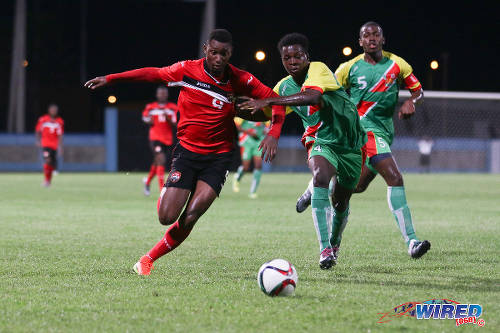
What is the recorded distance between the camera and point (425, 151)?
34688 millimetres

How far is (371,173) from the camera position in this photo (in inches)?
316

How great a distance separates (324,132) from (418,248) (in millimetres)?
1458

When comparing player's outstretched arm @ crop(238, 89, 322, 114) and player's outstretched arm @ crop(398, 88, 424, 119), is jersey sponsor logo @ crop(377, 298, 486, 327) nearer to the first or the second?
player's outstretched arm @ crop(238, 89, 322, 114)

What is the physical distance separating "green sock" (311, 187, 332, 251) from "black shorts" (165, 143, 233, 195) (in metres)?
0.86


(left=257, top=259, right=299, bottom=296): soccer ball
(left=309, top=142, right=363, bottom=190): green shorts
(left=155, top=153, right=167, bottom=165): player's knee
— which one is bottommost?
(left=155, top=153, right=167, bottom=165): player's knee

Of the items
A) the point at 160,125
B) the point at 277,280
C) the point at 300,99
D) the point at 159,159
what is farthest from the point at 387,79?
the point at 160,125

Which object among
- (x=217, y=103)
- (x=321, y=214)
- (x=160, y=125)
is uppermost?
(x=217, y=103)

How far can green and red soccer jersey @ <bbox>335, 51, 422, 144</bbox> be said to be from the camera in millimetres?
7816

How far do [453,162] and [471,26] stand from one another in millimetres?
8700

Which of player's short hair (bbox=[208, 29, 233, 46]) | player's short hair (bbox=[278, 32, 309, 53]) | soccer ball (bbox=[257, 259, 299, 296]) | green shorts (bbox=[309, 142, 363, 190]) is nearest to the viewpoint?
soccer ball (bbox=[257, 259, 299, 296])

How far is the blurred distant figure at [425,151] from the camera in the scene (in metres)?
34.4

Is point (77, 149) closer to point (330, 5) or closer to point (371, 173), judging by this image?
point (330, 5)

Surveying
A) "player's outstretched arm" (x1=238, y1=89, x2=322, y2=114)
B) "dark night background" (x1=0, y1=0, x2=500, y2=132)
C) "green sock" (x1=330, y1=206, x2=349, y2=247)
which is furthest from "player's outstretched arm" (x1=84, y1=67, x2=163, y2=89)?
"dark night background" (x1=0, y1=0, x2=500, y2=132)

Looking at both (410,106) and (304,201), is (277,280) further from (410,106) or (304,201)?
(304,201)
